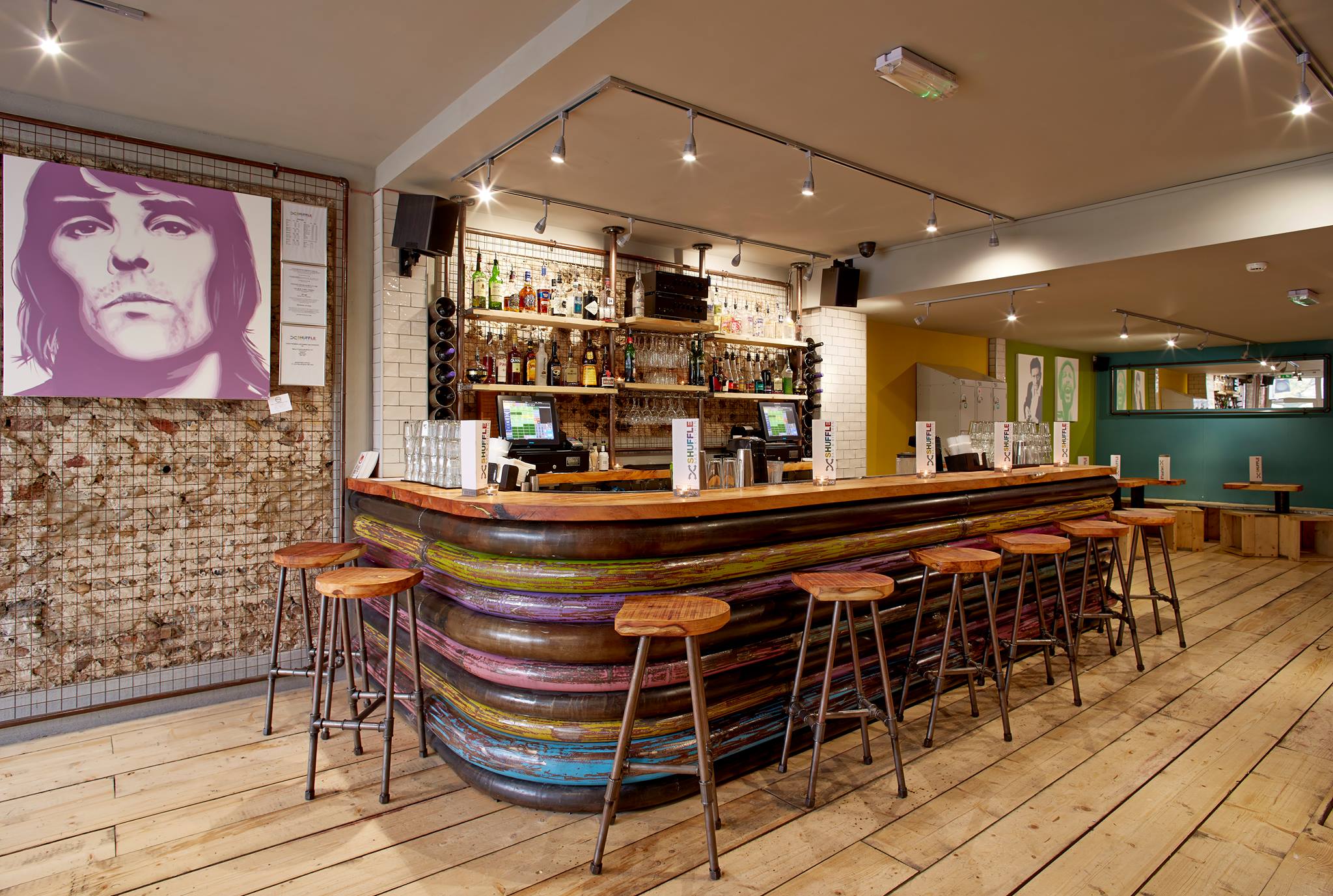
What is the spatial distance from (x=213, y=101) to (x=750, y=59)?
109 inches

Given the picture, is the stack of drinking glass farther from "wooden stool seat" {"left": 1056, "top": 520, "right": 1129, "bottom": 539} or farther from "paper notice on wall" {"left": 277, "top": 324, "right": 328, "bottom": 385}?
"wooden stool seat" {"left": 1056, "top": 520, "right": 1129, "bottom": 539}

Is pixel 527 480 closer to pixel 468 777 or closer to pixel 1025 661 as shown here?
pixel 468 777

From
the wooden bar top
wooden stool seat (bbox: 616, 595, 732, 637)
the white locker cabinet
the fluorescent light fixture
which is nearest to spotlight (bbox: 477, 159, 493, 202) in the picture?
the wooden bar top

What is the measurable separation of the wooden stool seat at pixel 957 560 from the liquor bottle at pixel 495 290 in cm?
329

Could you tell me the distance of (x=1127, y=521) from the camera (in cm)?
504

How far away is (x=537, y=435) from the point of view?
17.4 ft

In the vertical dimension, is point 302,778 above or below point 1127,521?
below

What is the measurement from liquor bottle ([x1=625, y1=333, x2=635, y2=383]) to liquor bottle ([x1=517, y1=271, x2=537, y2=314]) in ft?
2.70

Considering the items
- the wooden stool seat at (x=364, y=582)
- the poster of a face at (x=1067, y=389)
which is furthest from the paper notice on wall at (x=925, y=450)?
the poster of a face at (x=1067, y=389)

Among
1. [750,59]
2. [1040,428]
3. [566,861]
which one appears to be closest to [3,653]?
[566,861]

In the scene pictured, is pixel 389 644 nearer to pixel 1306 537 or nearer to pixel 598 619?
pixel 598 619

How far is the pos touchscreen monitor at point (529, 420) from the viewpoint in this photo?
5191 millimetres

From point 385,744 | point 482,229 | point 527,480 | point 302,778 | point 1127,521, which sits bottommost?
point 302,778

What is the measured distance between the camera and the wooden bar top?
8.99ft
